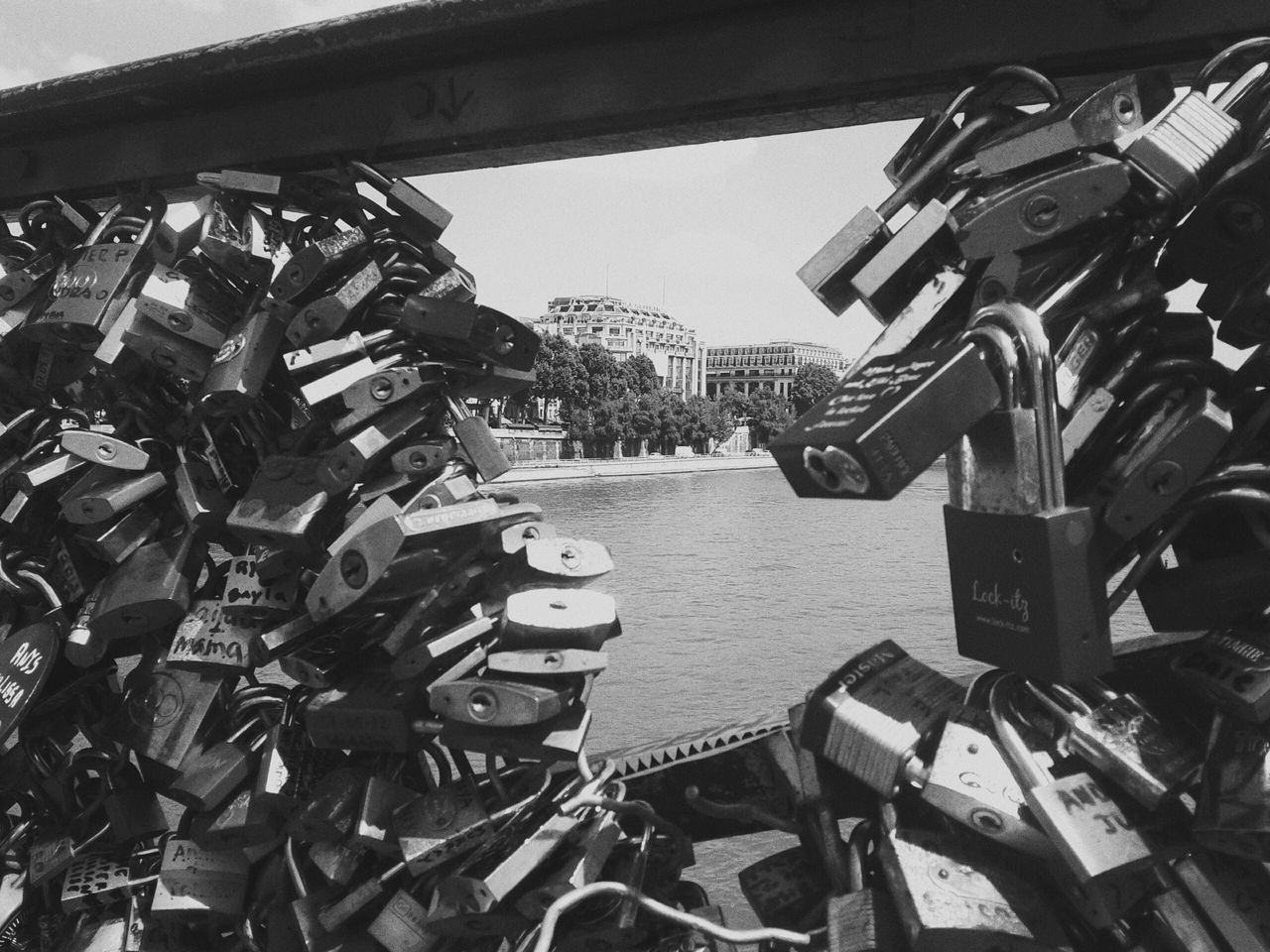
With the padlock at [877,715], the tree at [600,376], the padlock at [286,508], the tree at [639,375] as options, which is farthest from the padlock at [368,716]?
the tree at [639,375]

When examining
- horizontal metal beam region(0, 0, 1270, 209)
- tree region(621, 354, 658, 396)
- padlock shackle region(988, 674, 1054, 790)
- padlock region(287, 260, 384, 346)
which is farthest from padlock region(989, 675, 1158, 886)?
tree region(621, 354, 658, 396)

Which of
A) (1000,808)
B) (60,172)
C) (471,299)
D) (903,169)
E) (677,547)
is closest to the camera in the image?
(1000,808)

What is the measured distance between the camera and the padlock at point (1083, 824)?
3.26ft

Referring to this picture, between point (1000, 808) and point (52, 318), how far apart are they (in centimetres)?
164

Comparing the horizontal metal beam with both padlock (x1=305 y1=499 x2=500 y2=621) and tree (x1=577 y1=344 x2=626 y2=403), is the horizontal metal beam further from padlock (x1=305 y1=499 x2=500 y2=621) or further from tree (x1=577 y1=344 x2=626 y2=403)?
tree (x1=577 y1=344 x2=626 y2=403)

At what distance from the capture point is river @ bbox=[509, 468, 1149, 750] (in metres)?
2.11

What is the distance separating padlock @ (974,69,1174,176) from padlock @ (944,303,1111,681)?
194 mm

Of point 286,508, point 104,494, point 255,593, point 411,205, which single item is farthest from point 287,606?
point 411,205

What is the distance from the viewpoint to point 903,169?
49.3 inches

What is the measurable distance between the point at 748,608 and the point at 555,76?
1495mm

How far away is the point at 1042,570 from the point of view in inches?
37.6

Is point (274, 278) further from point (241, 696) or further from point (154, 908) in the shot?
point (154, 908)

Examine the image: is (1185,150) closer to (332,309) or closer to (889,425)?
(889,425)

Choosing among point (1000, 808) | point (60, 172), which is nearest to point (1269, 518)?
point (1000, 808)
